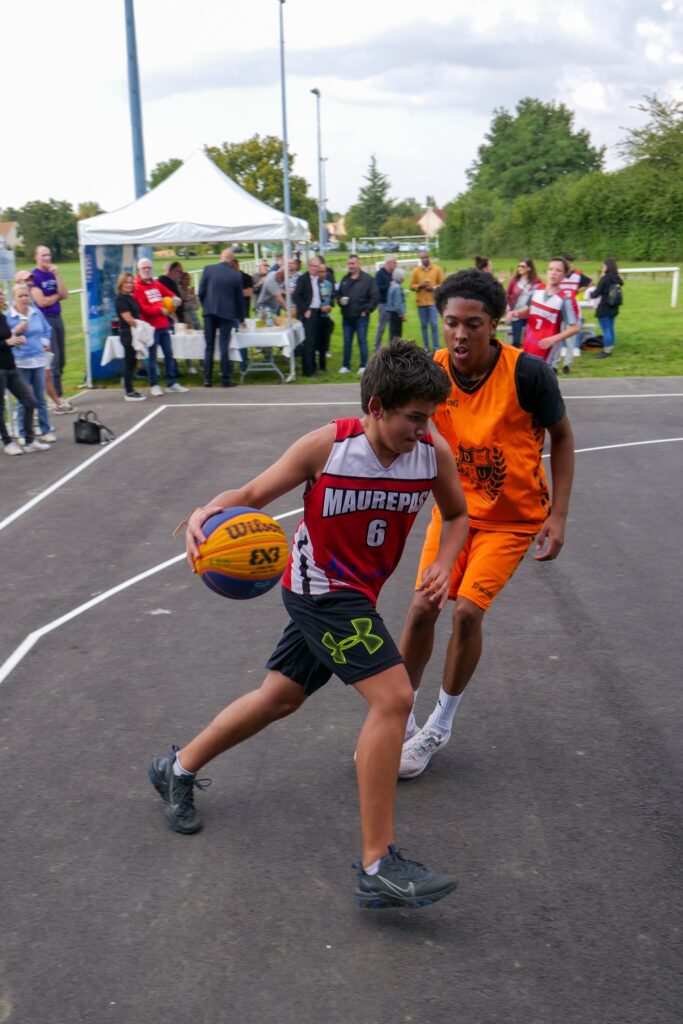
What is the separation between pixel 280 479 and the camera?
364 centimetres

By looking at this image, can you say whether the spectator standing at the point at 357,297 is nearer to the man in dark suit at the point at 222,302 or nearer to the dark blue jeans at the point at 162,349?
the man in dark suit at the point at 222,302

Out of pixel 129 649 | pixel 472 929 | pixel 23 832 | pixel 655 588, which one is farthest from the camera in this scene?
pixel 655 588

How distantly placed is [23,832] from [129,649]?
2139mm

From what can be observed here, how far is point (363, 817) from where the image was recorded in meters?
3.63

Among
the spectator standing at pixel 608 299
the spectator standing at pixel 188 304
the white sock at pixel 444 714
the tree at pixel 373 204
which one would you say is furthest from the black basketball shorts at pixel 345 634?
the tree at pixel 373 204

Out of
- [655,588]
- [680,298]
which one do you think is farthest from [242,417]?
[680,298]

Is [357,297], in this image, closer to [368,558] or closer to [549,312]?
[549,312]

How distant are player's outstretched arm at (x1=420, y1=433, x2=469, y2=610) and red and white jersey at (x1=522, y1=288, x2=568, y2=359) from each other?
911cm

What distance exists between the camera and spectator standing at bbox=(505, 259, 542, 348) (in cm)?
1759

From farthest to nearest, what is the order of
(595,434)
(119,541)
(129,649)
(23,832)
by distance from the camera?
(595,434), (119,541), (129,649), (23,832)

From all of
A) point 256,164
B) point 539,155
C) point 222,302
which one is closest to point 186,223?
point 222,302

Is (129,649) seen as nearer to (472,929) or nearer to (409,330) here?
(472,929)

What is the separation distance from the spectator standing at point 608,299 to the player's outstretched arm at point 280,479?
16655 millimetres

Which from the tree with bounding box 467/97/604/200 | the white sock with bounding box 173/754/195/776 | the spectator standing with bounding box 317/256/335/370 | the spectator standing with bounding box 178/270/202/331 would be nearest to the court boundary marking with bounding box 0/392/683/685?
the white sock with bounding box 173/754/195/776
